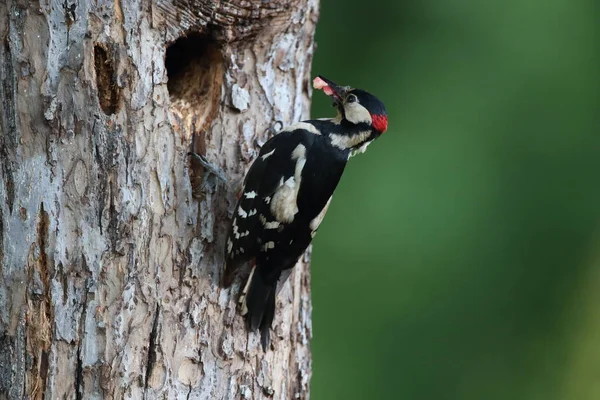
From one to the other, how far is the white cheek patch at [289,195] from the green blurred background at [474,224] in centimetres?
206

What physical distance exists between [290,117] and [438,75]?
233 cm

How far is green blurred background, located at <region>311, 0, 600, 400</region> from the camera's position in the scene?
16.8 feet

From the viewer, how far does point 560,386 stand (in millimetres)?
5156

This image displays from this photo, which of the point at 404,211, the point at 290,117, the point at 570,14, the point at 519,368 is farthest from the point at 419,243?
the point at 290,117

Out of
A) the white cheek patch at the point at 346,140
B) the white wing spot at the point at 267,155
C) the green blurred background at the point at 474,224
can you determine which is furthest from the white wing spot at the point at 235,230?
the green blurred background at the point at 474,224

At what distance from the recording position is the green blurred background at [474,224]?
5121 mm

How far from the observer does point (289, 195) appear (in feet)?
9.72

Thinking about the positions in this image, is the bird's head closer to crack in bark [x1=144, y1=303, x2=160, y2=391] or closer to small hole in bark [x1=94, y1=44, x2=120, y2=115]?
small hole in bark [x1=94, y1=44, x2=120, y2=115]

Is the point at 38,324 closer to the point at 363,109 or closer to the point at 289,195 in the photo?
the point at 289,195

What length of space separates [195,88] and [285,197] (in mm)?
459

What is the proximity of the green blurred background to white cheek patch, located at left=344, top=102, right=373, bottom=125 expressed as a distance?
1.97 metres

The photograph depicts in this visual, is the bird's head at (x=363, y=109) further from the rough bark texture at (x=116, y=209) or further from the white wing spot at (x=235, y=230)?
the white wing spot at (x=235, y=230)

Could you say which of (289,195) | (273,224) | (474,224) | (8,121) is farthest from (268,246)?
(474,224)

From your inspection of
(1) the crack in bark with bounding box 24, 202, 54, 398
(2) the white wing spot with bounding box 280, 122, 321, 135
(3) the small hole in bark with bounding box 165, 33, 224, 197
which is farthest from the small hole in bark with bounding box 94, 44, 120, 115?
(2) the white wing spot with bounding box 280, 122, 321, 135
